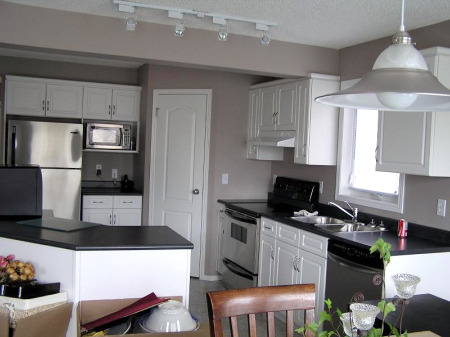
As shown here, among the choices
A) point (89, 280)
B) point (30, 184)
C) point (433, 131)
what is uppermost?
point (433, 131)

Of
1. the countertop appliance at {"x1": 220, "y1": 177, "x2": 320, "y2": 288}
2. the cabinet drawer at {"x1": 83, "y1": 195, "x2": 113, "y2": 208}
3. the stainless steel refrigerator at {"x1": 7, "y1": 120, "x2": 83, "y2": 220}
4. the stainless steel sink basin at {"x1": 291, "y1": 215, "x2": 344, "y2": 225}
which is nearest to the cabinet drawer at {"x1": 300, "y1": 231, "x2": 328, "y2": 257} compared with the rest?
the stainless steel sink basin at {"x1": 291, "y1": 215, "x2": 344, "y2": 225}

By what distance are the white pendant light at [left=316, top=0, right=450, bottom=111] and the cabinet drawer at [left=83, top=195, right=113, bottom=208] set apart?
444 centimetres

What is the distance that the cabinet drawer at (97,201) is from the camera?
5543 mm

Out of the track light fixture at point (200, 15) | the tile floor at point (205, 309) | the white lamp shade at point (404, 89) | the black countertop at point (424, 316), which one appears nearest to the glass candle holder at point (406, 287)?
the black countertop at point (424, 316)

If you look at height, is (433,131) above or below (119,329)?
above

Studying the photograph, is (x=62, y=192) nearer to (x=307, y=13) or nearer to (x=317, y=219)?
(x=317, y=219)

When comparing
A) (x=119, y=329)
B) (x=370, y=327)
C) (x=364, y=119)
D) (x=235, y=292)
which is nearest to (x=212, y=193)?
(x=364, y=119)

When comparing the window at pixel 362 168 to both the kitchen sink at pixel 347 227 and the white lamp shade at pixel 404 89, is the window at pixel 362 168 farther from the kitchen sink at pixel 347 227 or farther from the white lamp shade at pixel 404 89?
the white lamp shade at pixel 404 89

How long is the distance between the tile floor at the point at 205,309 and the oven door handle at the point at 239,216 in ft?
2.64

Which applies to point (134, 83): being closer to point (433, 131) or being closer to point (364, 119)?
point (364, 119)

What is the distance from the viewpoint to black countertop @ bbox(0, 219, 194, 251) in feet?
8.24

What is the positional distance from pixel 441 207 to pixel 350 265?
76cm

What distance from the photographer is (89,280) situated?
8.22 feet

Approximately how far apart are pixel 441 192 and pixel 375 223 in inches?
25.9
